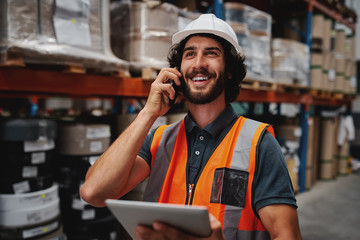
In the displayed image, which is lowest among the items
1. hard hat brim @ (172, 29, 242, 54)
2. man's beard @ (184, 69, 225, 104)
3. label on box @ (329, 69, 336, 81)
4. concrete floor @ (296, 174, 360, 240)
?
concrete floor @ (296, 174, 360, 240)

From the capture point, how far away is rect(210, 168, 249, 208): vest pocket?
56.7 inches

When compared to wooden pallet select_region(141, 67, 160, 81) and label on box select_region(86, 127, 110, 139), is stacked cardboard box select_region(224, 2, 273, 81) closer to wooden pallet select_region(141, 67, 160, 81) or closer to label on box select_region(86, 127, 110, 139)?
wooden pallet select_region(141, 67, 160, 81)

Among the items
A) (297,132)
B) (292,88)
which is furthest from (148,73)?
(297,132)

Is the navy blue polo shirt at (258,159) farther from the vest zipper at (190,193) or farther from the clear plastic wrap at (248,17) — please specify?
the clear plastic wrap at (248,17)

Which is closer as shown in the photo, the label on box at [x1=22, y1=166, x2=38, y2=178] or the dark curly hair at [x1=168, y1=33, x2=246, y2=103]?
the dark curly hair at [x1=168, y1=33, x2=246, y2=103]

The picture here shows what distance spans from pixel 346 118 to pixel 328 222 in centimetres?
452

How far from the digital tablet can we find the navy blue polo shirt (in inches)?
17.6

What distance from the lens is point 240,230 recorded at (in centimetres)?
141

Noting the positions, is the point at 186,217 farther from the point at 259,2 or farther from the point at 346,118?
the point at 346,118

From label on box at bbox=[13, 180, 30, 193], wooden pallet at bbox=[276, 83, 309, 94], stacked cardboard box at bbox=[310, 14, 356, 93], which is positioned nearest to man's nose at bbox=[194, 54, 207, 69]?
label on box at bbox=[13, 180, 30, 193]

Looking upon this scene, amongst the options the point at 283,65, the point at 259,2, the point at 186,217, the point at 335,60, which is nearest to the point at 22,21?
the point at 186,217

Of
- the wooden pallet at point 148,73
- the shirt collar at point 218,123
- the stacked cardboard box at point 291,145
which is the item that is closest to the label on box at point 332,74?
the stacked cardboard box at point 291,145

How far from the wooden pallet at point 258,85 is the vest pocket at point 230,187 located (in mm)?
2783

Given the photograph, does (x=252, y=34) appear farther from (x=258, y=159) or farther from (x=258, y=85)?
(x=258, y=159)
